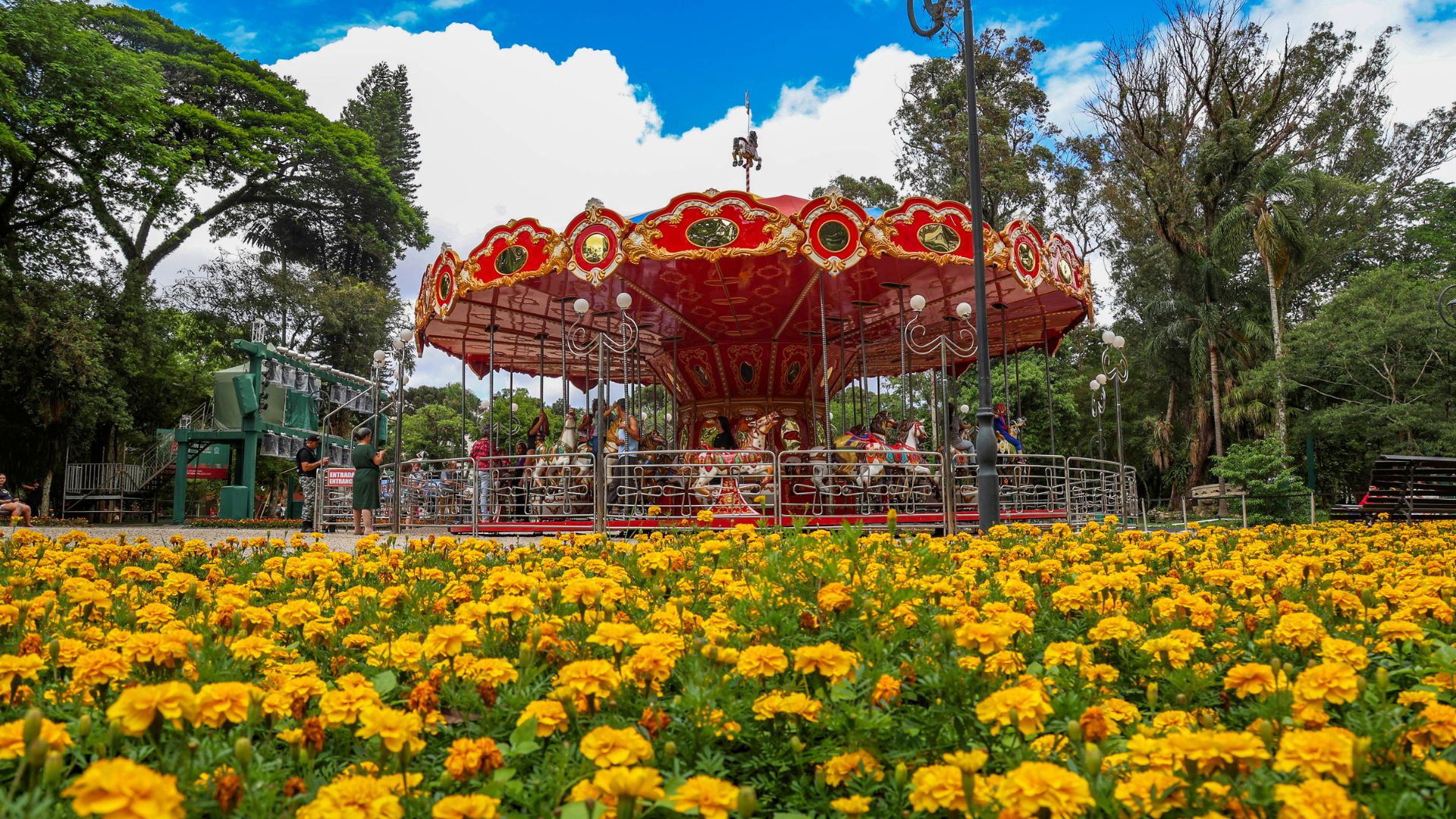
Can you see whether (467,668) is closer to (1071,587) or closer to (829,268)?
(1071,587)

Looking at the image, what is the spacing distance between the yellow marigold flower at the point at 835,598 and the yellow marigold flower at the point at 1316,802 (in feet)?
4.68

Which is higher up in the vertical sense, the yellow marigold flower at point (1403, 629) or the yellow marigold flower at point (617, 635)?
the yellow marigold flower at point (617, 635)

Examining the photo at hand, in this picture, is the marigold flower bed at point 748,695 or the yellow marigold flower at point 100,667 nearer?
the marigold flower bed at point 748,695

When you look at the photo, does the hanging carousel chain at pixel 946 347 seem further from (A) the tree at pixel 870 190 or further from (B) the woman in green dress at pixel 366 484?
(A) the tree at pixel 870 190

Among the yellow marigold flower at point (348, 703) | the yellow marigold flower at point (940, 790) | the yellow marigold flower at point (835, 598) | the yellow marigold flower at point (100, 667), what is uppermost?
the yellow marigold flower at point (835, 598)

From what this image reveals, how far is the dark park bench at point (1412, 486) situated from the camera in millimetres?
14547

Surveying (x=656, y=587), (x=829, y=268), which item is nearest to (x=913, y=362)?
(x=829, y=268)

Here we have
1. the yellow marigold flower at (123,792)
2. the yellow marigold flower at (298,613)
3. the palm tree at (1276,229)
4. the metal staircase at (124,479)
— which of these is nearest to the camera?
the yellow marigold flower at (123,792)

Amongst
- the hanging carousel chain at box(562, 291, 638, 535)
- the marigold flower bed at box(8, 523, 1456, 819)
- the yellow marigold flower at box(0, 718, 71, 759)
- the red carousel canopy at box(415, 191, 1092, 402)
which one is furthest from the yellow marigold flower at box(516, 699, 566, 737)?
the red carousel canopy at box(415, 191, 1092, 402)

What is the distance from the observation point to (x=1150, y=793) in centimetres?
182

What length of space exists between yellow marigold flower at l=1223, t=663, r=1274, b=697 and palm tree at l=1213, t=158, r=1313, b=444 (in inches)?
1222

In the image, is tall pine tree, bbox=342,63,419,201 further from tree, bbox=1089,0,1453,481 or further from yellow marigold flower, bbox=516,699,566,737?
yellow marigold flower, bbox=516,699,566,737

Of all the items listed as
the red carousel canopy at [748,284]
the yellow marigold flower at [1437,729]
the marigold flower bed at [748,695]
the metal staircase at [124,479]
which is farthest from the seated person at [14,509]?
the yellow marigold flower at [1437,729]

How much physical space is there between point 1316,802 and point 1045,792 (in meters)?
0.45
